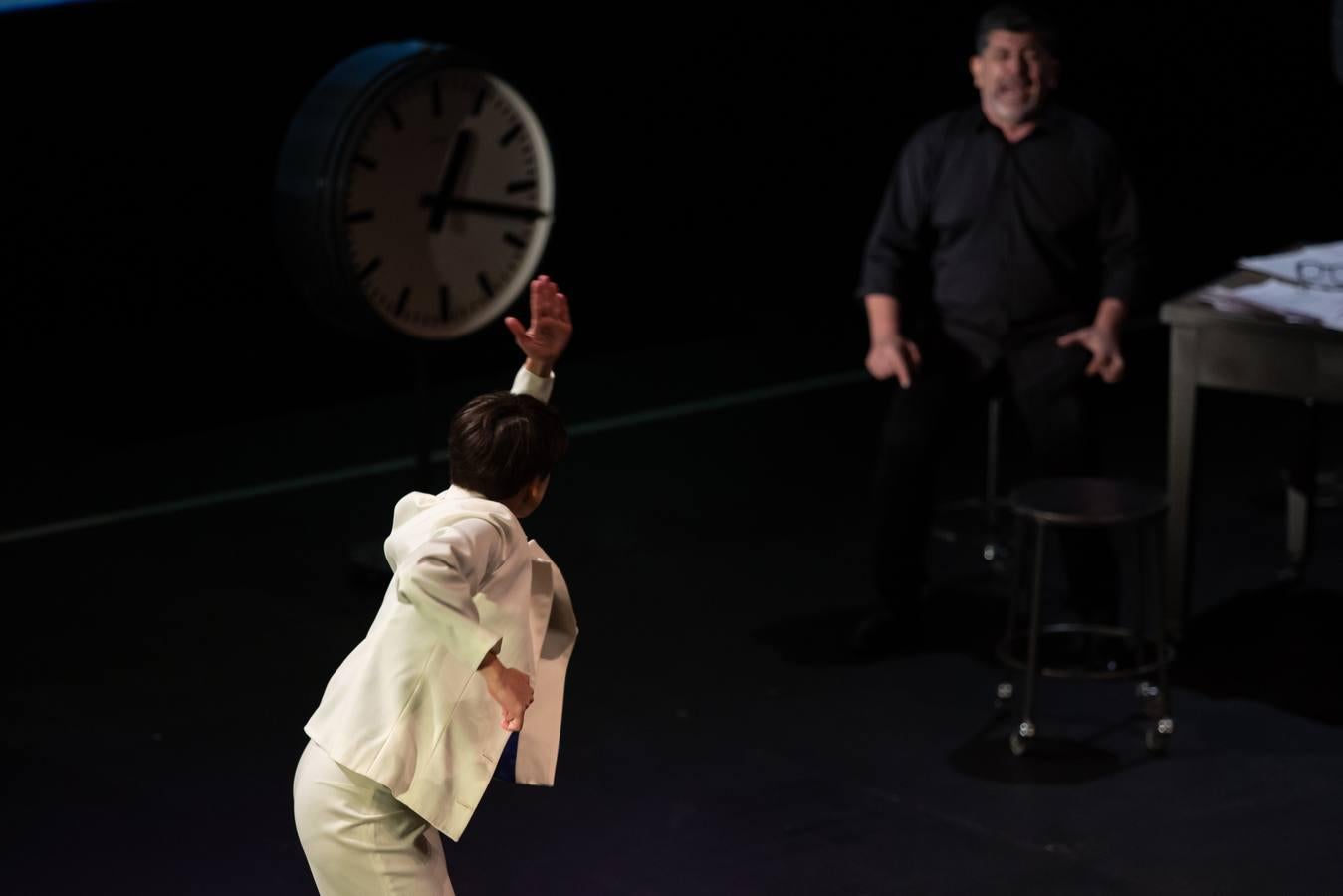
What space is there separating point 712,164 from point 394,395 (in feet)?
4.70

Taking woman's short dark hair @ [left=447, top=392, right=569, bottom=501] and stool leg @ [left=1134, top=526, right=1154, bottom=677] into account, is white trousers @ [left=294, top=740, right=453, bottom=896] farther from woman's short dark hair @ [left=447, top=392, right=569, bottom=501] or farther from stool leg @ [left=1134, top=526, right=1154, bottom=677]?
stool leg @ [left=1134, top=526, right=1154, bottom=677]

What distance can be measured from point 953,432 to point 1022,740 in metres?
0.82

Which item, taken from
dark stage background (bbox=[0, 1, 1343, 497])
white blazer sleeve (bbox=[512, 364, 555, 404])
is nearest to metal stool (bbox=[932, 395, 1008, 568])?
dark stage background (bbox=[0, 1, 1343, 497])

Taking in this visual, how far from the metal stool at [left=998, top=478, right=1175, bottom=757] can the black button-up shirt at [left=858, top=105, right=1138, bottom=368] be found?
1.78ft

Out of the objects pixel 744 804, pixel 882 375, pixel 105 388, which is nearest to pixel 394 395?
pixel 105 388

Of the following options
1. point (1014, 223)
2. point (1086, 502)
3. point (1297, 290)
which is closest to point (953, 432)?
point (1014, 223)

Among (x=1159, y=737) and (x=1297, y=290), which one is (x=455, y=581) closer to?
(x=1159, y=737)

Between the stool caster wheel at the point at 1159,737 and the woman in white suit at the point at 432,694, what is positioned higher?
the woman in white suit at the point at 432,694

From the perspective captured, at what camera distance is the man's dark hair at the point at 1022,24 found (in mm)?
5195

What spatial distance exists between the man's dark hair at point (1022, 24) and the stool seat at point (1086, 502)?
1.02m

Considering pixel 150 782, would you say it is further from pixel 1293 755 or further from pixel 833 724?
pixel 1293 755

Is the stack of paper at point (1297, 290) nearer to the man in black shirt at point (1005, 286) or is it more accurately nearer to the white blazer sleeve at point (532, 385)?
the man in black shirt at point (1005, 286)

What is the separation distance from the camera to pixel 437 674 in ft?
10.5

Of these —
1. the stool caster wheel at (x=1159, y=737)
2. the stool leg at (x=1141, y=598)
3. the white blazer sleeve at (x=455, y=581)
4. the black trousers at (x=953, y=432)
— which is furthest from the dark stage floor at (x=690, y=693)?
the white blazer sleeve at (x=455, y=581)
